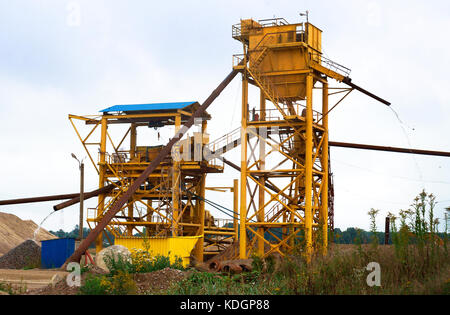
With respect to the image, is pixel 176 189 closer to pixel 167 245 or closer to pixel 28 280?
pixel 167 245

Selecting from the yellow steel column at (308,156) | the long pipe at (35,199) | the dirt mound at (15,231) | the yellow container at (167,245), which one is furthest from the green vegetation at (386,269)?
the dirt mound at (15,231)

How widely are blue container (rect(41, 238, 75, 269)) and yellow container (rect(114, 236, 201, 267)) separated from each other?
3158mm

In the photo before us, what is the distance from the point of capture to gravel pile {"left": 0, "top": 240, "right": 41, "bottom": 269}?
39263 millimetres

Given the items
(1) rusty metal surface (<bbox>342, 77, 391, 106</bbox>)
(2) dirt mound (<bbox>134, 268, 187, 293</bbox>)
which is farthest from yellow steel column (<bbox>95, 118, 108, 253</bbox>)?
(2) dirt mound (<bbox>134, 268, 187, 293</bbox>)

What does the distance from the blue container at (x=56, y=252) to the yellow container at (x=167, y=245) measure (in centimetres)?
316

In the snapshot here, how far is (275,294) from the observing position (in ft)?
58.9

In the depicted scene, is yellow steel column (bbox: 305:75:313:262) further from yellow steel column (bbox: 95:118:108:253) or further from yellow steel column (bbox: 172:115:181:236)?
yellow steel column (bbox: 95:118:108:253)

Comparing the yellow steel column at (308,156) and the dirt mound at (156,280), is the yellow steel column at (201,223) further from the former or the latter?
the dirt mound at (156,280)

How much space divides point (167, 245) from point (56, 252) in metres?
7.66

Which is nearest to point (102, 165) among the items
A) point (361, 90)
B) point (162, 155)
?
point (162, 155)

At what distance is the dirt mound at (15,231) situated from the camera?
60997mm

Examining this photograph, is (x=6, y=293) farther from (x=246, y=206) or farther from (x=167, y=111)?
(x=167, y=111)

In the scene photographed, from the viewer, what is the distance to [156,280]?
22438mm
